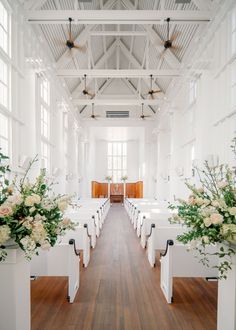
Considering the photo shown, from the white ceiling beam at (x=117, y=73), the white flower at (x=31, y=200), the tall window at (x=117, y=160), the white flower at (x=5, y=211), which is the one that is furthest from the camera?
the tall window at (x=117, y=160)

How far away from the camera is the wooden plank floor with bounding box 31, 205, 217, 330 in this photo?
3014 mm

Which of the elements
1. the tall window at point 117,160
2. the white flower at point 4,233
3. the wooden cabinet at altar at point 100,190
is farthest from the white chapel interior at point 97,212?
the tall window at point 117,160

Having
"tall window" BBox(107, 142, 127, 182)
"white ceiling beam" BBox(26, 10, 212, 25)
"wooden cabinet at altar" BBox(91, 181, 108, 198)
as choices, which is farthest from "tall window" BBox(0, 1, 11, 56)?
"tall window" BBox(107, 142, 127, 182)

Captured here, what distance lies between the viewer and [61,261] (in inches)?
142

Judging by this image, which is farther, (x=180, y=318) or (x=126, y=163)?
(x=126, y=163)

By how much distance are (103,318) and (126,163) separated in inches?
649

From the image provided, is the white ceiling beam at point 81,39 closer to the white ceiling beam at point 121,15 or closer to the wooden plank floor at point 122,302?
the white ceiling beam at point 121,15

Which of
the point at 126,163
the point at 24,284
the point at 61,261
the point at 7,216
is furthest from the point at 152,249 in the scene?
the point at 126,163

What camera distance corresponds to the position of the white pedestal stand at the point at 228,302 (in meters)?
2.16

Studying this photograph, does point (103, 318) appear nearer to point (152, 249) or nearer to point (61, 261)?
point (61, 261)

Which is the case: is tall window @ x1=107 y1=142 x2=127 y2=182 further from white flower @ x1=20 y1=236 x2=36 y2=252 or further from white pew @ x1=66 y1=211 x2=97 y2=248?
white flower @ x1=20 y1=236 x2=36 y2=252

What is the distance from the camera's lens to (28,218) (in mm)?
2002

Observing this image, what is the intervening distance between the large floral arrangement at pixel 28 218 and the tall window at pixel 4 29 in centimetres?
394

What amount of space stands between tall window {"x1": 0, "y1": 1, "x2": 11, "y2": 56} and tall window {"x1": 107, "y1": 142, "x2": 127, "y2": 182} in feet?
47.7
